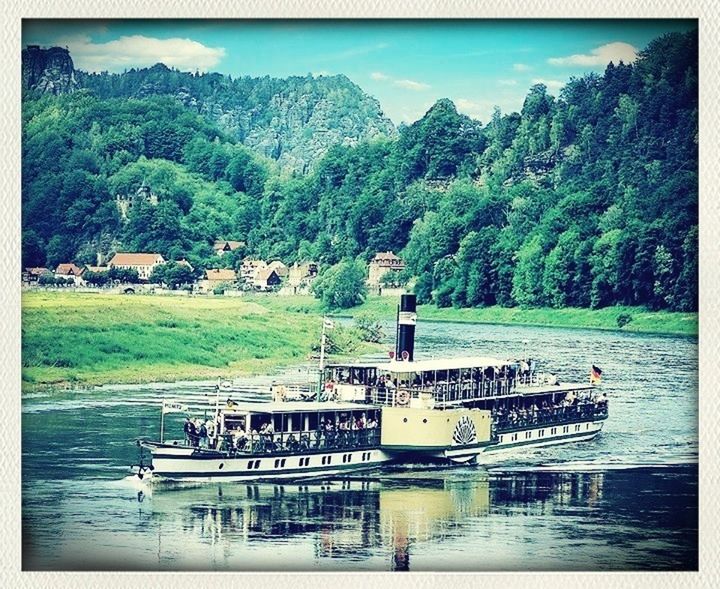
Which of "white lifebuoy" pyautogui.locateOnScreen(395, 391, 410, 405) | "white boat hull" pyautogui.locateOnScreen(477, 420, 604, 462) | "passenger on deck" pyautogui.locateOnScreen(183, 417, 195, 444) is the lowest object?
"white boat hull" pyautogui.locateOnScreen(477, 420, 604, 462)

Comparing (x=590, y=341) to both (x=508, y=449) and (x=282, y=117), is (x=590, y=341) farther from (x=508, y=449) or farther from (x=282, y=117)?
(x=282, y=117)

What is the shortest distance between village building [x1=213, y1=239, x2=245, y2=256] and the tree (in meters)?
0.67

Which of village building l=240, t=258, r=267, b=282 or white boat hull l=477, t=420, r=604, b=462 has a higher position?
village building l=240, t=258, r=267, b=282

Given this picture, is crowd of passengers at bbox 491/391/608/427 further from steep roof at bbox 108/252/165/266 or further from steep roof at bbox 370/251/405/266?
steep roof at bbox 108/252/165/266

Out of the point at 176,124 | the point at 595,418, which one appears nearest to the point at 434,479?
the point at 595,418

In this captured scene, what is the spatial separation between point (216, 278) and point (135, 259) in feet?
1.91

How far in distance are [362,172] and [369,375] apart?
1.98 m

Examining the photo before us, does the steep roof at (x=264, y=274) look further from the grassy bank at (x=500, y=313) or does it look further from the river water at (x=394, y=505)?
the river water at (x=394, y=505)

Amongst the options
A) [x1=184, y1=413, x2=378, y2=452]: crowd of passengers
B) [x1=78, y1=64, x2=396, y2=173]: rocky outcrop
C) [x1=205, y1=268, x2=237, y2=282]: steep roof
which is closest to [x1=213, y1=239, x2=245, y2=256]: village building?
[x1=205, y1=268, x2=237, y2=282]: steep roof

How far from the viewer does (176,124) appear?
1332 centimetres

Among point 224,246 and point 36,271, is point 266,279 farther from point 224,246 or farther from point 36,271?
point 36,271

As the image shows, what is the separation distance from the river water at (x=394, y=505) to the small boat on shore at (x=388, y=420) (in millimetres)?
109

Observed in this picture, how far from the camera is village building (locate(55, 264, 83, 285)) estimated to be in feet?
40.0

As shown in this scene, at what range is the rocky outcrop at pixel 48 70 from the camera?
11547 millimetres
